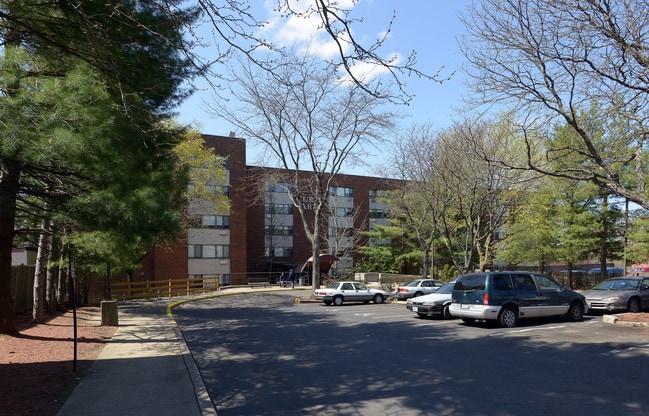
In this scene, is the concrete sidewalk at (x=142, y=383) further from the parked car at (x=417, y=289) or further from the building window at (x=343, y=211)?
the building window at (x=343, y=211)

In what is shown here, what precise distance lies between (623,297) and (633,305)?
0.69 metres

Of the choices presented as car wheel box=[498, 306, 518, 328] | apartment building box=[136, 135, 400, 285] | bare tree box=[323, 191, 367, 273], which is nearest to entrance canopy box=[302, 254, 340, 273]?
apartment building box=[136, 135, 400, 285]

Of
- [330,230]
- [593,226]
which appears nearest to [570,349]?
[593,226]

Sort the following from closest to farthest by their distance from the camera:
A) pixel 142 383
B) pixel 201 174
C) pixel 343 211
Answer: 1. pixel 142 383
2. pixel 201 174
3. pixel 343 211

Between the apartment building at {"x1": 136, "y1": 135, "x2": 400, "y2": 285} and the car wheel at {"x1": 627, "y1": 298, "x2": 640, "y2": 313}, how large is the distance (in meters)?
21.4

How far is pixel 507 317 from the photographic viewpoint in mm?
15203

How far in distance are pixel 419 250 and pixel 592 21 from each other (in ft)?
119

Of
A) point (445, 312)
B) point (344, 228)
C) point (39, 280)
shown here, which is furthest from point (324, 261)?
point (39, 280)

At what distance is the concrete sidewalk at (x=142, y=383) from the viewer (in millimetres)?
7148

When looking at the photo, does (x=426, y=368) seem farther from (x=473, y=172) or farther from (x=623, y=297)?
(x=473, y=172)

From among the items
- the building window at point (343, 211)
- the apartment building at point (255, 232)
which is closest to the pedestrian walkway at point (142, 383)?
the apartment building at point (255, 232)

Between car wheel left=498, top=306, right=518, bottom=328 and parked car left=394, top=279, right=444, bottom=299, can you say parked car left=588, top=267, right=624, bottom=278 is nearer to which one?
parked car left=394, top=279, right=444, bottom=299

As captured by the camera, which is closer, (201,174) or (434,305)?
(434,305)

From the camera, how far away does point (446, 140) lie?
25.2 m
